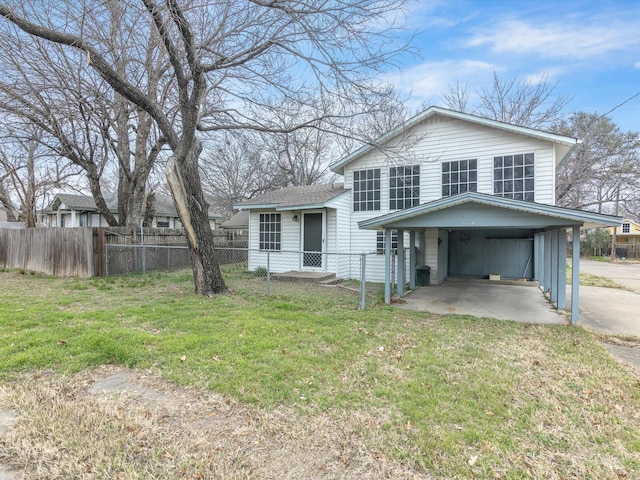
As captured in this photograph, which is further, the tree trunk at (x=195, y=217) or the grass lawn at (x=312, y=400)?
the tree trunk at (x=195, y=217)

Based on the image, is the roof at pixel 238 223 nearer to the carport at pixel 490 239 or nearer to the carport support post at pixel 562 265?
the carport at pixel 490 239

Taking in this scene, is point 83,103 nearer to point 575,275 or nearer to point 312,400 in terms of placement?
point 312,400

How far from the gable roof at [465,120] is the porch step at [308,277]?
3.98m

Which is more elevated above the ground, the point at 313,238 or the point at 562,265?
the point at 313,238

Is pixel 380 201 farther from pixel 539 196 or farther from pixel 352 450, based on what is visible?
pixel 352 450

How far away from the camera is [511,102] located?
19.5 metres

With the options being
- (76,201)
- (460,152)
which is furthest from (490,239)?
(76,201)

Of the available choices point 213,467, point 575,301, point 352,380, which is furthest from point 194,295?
point 575,301

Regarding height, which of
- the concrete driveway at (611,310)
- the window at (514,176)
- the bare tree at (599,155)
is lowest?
the concrete driveway at (611,310)

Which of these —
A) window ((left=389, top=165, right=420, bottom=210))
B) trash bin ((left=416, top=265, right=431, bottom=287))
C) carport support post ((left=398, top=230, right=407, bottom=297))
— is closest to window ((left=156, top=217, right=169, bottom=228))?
window ((left=389, top=165, right=420, bottom=210))

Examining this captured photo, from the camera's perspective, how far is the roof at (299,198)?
11250 mm

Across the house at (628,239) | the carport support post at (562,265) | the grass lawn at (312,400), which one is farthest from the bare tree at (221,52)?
the house at (628,239)

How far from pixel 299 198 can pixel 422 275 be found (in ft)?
16.8

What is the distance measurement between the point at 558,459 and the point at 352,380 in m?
1.80
